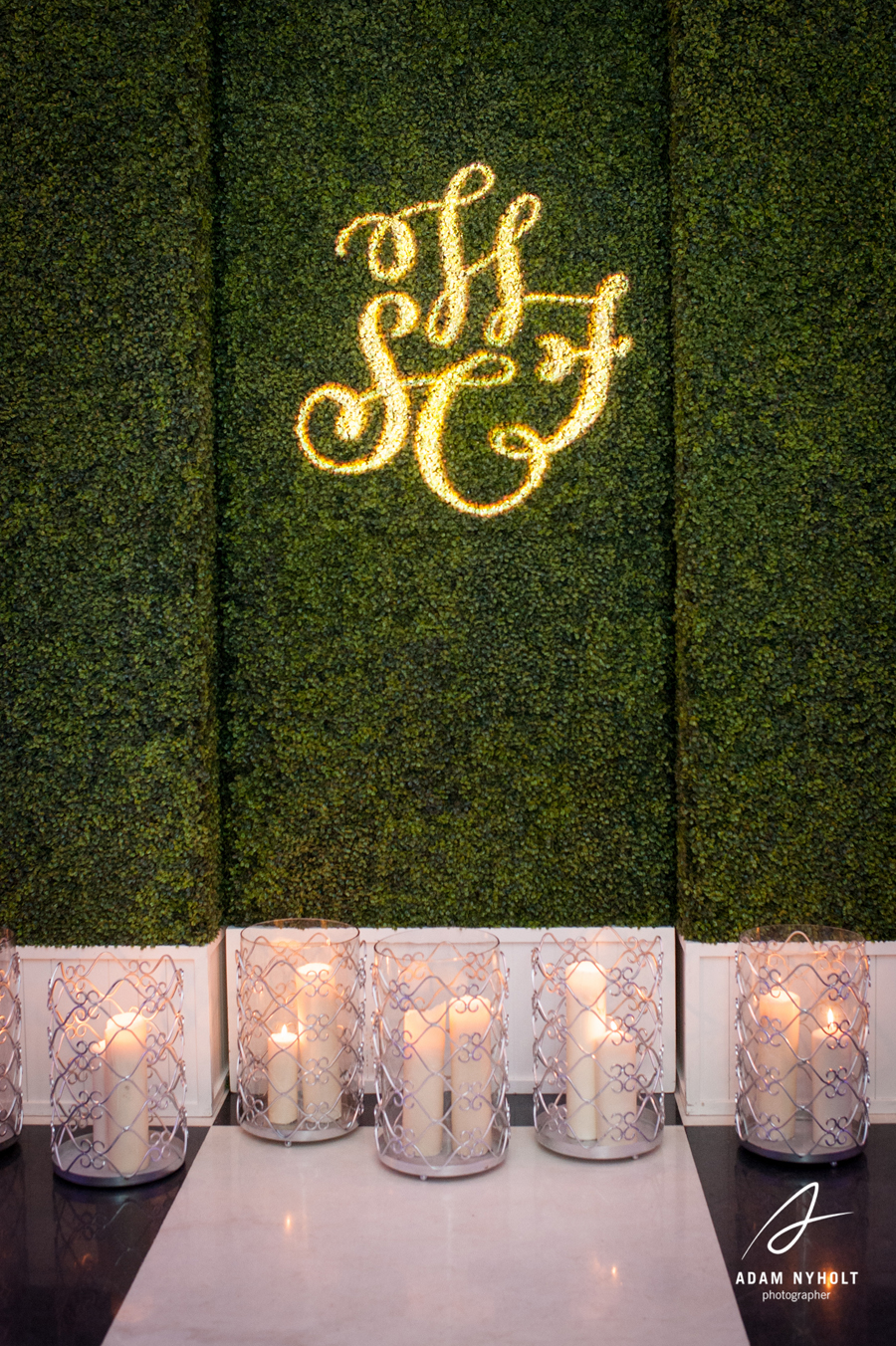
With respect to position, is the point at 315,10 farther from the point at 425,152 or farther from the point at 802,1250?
the point at 802,1250

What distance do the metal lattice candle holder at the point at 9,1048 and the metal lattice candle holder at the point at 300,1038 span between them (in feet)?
1.23

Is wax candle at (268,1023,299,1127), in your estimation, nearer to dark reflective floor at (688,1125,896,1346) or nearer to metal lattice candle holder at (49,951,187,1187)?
metal lattice candle holder at (49,951,187,1187)

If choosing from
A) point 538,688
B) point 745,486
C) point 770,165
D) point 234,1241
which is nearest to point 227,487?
point 538,688

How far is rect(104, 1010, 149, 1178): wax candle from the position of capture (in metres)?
1.63

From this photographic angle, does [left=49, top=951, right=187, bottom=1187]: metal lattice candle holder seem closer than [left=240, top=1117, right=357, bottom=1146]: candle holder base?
Yes

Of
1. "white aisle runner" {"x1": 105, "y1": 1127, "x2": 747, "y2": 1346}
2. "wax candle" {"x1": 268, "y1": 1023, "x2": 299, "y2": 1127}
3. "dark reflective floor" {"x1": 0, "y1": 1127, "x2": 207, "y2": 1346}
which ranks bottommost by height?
"dark reflective floor" {"x1": 0, "y1": 1127, "x2": 207, "y2": 1346}

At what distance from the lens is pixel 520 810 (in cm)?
210

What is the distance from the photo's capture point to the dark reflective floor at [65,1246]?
4.32 feet

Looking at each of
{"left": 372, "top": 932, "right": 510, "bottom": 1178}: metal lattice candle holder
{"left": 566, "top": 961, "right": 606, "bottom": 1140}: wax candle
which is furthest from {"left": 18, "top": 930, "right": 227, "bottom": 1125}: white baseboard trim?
{"left": 566, "top": 961, "right": 606, "bottom": 1140}: wax candle

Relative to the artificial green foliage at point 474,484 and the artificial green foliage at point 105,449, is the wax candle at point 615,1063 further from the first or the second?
the artificial green foliage at point 105,449

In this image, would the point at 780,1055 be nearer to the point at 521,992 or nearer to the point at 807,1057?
the point at 807,1057

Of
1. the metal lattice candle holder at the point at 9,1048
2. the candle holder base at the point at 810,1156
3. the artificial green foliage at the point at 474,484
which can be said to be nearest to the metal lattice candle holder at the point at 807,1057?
the candle holder base at the point at 810,1156

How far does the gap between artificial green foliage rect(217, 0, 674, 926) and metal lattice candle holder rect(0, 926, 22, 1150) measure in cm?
63
